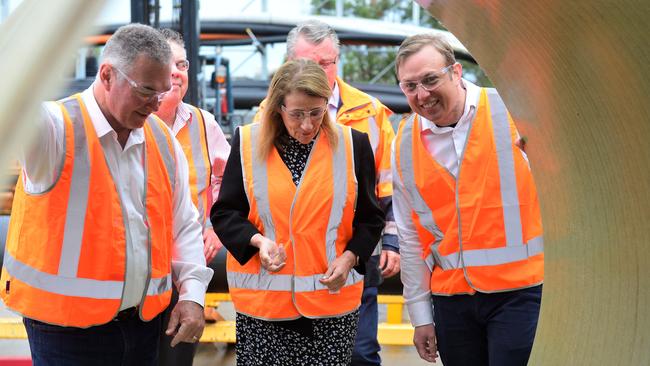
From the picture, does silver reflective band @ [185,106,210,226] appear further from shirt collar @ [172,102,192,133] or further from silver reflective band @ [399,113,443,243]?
silver reflective band @ [399,113,443,243]

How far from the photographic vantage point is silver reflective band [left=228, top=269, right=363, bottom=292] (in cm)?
339

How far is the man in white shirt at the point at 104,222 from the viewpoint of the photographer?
2643mm

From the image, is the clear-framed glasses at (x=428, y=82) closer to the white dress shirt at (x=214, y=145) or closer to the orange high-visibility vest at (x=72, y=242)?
the orange high-visibility vest at (x=72, y=242)

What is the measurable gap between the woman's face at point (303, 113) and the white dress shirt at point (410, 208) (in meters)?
0.34

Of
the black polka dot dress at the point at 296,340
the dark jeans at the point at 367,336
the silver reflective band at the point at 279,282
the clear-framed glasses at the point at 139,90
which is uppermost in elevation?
the clear-framed glasses at the point at 139,90

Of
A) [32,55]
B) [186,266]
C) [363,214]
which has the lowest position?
[186,266]

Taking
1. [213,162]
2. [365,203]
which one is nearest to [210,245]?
[213,162]

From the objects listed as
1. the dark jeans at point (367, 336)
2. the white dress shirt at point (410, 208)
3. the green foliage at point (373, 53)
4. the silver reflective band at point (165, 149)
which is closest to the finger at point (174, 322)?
the silver reflective band at point (165, 149)

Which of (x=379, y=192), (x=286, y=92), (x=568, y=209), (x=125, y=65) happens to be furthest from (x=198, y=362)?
(x=568, y=209)

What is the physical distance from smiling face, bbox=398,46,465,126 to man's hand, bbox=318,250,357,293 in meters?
0.65

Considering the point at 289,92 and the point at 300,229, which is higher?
the point at 289,92

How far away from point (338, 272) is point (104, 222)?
102 centimetres

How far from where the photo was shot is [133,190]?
2.83 meters

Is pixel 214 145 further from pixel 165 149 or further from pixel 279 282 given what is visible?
pixel 165 149
